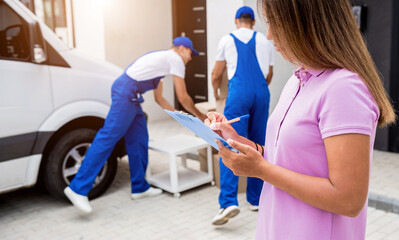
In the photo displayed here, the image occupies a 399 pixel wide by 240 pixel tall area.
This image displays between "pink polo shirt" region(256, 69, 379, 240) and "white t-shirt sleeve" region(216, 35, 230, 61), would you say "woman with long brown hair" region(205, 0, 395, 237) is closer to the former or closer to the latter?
"pink polo shirt" region(256, 69, 379, 240)

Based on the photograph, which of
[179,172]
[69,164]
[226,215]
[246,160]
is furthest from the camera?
[179,172]

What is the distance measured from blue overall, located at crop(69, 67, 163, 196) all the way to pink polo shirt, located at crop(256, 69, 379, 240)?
3070mm

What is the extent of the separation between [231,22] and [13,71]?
263 centimetres

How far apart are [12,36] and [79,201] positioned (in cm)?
169

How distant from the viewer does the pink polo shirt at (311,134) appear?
47.7 inches

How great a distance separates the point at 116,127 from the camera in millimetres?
4441

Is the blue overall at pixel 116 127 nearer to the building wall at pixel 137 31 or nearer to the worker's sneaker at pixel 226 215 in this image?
the worker's sneaker at pixel 226 215

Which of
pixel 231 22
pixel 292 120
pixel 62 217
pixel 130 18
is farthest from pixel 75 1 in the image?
pixel 292 120

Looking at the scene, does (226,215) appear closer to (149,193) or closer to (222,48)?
(149,193)

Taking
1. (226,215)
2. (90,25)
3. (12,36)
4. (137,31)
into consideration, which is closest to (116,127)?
(12,36)

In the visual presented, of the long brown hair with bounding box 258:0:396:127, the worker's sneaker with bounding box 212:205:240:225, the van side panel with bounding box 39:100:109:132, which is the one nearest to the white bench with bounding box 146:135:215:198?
the van side panel with bounding box 39:100:109:132

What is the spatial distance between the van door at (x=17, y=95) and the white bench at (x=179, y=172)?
4.63 feet

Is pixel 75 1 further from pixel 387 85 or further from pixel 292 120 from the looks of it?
pixel 292 120

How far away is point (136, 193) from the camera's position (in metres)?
4.84
